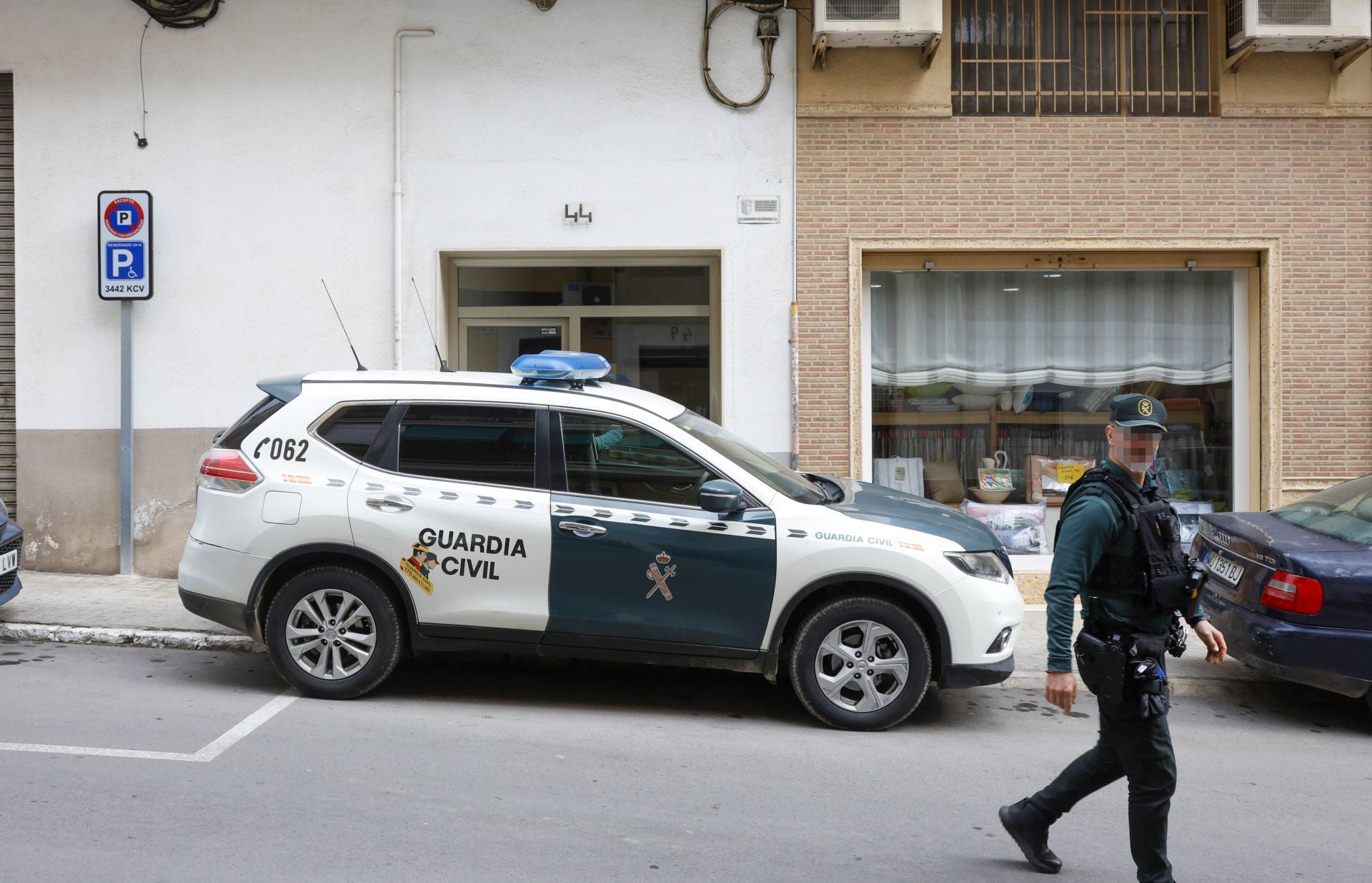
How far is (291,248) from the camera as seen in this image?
1027cm

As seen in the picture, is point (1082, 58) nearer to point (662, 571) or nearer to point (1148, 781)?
point (662, 571)

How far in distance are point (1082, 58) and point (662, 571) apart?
6.77m

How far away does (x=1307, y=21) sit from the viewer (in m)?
9.57

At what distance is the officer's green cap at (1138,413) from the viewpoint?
4066mm

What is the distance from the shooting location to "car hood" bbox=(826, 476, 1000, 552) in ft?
20.7

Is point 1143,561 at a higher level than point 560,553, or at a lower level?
higher

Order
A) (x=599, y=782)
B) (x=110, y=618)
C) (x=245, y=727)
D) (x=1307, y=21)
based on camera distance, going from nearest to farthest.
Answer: (x=599, y=782) → (x=245, y=727) → (x=110, y=618) → (x=1307, y=21)

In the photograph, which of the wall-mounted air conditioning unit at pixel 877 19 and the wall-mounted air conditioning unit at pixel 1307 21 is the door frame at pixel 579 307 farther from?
the wall-mounted air conditioning unit at pixel 1307 21

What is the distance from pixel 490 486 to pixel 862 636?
Answer: 217cm

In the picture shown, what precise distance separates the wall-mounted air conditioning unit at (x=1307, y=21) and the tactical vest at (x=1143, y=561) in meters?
7.23

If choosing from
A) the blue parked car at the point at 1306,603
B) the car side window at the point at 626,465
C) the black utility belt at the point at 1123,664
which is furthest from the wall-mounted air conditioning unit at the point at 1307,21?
the black utility belt at the point at 1123,664

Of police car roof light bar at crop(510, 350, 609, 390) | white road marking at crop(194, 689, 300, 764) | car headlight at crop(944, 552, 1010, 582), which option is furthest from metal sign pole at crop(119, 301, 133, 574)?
car headlight at crop(944, 552, 1010, 582)

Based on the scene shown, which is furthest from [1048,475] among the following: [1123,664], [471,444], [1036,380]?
[1123,664]

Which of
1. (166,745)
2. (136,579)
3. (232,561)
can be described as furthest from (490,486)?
(136,579)
